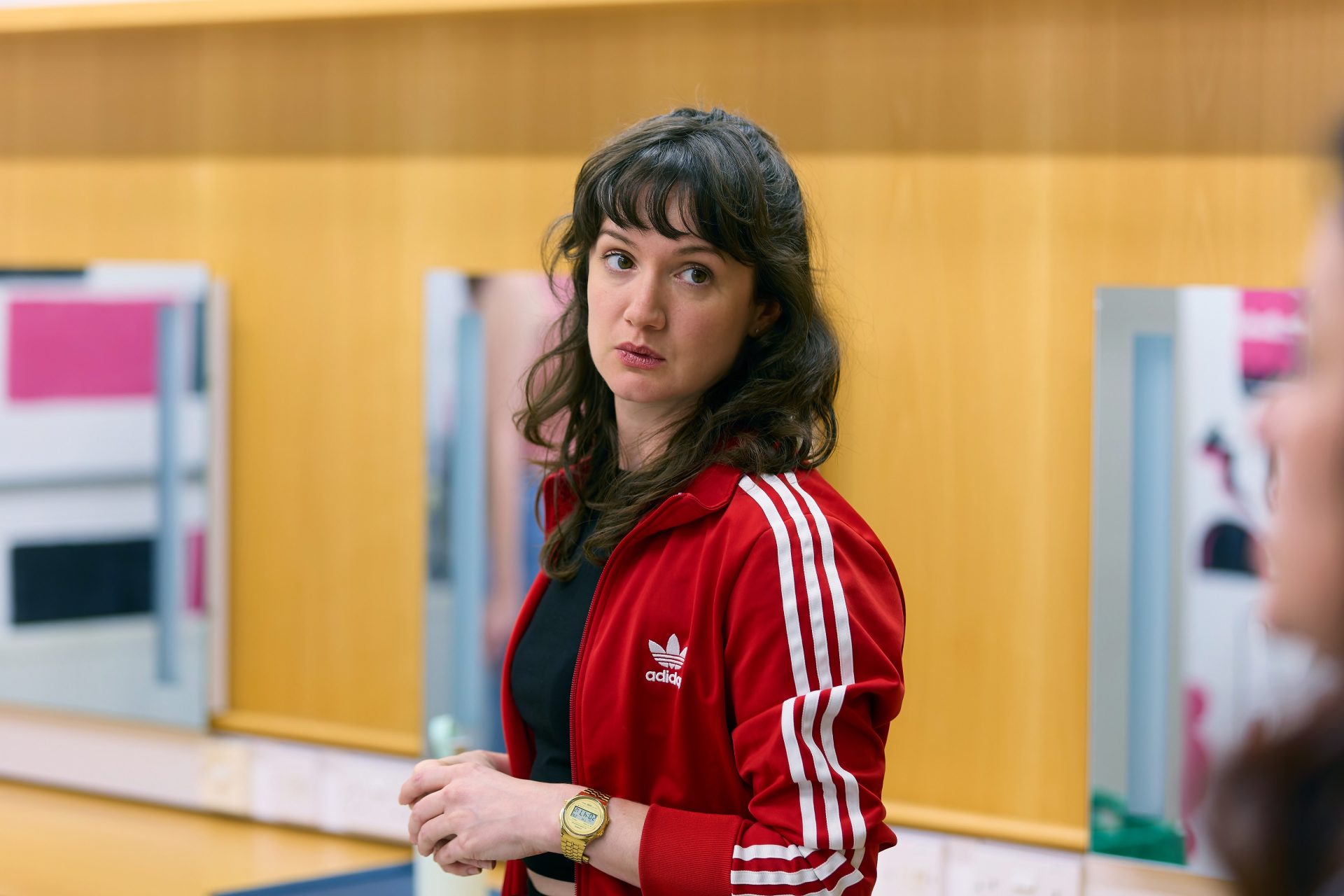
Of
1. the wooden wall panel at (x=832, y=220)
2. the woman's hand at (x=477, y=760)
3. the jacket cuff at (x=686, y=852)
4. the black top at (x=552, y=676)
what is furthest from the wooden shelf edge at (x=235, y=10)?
the jacket cuff at (x=686, y=852)

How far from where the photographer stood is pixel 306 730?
2150 millimetres

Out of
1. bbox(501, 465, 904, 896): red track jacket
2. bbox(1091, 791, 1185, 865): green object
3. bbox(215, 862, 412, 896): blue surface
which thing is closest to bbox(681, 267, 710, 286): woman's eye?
bbox(501, 465, 904, 896): red track jacket

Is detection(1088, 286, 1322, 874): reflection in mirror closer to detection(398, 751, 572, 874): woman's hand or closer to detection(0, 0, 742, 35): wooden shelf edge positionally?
detection(0, 0, 742, 35): wooden shelf edge

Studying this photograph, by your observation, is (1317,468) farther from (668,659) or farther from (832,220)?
(832,220)

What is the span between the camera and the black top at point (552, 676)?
108 cm

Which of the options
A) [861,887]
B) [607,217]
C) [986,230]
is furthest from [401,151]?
[861,887]

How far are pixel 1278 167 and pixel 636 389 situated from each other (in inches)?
41.6

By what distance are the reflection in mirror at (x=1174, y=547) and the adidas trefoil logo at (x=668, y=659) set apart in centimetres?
89

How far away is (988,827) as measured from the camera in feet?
5.82

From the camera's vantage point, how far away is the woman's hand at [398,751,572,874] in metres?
1.00

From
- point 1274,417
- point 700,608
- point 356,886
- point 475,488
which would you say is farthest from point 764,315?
point 356,886

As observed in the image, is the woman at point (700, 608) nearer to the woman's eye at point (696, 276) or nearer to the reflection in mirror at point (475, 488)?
the woman's eye at point (696, 276)

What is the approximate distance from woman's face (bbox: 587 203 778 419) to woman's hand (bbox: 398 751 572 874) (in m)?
0.34

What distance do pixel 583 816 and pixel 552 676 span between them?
0.46 feet
